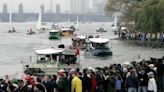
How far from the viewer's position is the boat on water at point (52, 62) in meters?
37.0

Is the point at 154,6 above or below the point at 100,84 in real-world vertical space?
above

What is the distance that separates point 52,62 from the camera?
37.8m

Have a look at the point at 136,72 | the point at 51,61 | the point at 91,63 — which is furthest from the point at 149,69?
the point at 91,63

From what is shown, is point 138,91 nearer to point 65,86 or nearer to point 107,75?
point 107,75

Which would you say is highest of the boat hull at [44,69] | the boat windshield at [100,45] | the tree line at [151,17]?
the tree line at [151,17]

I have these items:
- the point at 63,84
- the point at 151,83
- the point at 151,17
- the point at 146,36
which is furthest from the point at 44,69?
the point at 146,36

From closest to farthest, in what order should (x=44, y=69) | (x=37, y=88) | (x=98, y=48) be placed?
(x=37, y=88) → (x=44, y=69) → (x=98, y=48)

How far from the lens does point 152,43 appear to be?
2968 inches

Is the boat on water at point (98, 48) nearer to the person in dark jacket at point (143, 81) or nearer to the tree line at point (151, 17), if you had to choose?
the tree line at point (151, 17)

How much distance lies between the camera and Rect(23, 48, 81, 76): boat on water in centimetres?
3700

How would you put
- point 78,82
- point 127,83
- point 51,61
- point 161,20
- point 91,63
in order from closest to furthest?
point 78,82 < point 127,83 < point 51,61 < point 91,63 < point 161,20

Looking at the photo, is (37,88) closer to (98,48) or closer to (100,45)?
(100,45)

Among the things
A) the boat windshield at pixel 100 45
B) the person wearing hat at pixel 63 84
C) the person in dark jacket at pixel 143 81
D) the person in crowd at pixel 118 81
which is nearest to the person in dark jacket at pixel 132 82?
the person in dark jacket at pixel 143 81

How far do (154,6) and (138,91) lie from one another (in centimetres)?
5777
